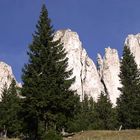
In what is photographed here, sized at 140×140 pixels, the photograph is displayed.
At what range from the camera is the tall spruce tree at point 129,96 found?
234 feet

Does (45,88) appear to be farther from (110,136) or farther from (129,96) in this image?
(129,96)

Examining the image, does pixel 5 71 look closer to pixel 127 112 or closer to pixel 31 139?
pixel 127 112

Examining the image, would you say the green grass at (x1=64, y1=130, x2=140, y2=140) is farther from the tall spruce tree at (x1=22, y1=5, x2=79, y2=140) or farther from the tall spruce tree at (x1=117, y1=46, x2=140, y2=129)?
the tall spruce tree at (x1=117, y1=46, x2=140, y2=129)

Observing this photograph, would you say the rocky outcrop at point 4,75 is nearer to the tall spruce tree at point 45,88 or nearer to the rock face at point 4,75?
the rock face at point 4,75

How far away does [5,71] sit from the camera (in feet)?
644

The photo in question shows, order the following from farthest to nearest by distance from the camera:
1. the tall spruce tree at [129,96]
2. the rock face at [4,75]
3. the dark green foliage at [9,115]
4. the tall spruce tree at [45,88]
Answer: the rock face at [4,75] < the dark green foliage at [9,115] < the tall spruce tree at [129,96] < the tall spruce tree at [45,88]

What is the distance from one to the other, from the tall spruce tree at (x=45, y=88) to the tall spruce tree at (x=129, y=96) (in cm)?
2430

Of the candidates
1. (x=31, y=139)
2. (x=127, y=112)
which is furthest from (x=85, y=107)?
(x=31, y=139)

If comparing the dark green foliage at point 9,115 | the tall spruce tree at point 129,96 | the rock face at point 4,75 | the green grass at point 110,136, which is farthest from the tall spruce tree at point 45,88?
the rock face at point 4,75

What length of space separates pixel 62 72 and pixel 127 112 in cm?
2508

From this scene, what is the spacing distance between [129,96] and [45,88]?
28.7 m

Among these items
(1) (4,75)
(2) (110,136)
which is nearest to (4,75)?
(1) (4,75)

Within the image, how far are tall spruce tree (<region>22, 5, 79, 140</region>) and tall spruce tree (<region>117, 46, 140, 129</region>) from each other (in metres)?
24.3

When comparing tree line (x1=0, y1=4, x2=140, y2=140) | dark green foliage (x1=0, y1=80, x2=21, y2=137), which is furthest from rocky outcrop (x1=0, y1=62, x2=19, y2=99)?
tree line (x1=0, y1=4, x2=140, y2=140)
